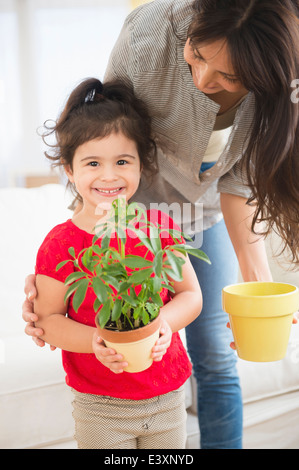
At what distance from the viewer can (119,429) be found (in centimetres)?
107

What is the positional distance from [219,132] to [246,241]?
27cm

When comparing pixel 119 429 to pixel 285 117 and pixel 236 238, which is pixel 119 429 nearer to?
pixel 236 238

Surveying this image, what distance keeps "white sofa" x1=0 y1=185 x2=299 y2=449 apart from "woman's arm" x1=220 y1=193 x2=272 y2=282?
1.93 feet

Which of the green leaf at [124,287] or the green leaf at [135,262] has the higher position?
the green leaf at [135,262]

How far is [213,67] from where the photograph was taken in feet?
3.02

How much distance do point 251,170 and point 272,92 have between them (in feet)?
0.71

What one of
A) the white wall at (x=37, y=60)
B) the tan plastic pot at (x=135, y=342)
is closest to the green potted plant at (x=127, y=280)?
the tan plastic pot at (x=135, y=342)

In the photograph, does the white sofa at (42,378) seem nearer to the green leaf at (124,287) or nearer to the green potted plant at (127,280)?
the green potted plant at (127,280)

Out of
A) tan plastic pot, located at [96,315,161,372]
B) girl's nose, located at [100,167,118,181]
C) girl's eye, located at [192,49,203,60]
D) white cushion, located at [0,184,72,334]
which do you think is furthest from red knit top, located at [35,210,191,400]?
white cushion, located at [0,184,72,334]

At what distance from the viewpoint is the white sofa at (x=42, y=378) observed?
4.99ft

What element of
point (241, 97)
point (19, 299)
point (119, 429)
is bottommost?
point (19, 299)

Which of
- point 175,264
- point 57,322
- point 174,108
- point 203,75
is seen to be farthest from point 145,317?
point 174,108

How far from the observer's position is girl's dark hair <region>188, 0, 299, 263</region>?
0.87 metres

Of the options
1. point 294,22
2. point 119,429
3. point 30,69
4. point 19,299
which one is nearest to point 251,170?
point 294,22
